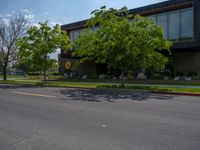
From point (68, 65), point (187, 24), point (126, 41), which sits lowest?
point (68, 65)

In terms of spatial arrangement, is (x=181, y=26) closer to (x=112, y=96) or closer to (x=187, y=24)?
(x=187, y=24)

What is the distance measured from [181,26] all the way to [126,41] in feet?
39.1

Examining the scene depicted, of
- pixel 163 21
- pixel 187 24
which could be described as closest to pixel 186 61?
pixel 187 24

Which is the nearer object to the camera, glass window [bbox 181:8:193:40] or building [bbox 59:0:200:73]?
building [bbox 59:0:200:73]

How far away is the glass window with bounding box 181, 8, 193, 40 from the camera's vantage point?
2727cm

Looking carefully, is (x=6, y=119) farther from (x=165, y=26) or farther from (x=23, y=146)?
(x=165, y=26)

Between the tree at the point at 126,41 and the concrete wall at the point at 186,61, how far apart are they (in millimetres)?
9890

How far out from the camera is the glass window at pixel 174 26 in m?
28.3

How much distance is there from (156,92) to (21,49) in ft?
53.5

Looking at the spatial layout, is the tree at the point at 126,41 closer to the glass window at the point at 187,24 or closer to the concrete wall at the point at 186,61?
the glass window at the point at 187,24

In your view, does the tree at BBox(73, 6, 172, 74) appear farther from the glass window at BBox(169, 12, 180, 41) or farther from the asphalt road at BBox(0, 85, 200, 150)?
the glass window at BBox(169, 12, 180, 41)

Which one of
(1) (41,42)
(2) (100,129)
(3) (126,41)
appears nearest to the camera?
(2) (100,129)

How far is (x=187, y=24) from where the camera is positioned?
1085 inches

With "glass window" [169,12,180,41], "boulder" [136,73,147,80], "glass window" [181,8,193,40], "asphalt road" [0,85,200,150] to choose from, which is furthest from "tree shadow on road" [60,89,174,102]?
"glass window" [169,12,180,41]
